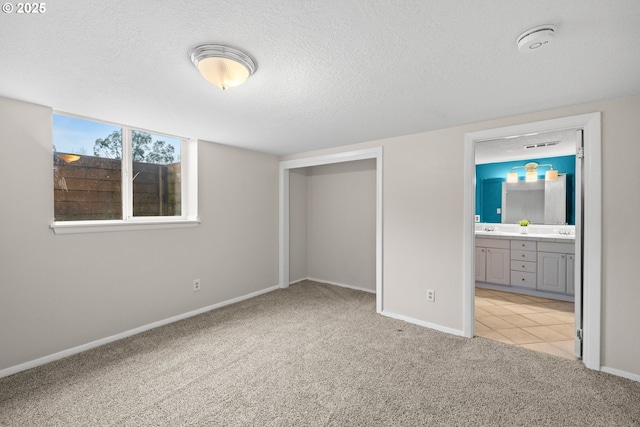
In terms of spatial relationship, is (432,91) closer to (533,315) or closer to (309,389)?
(309,389)

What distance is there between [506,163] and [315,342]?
4811 millimetres

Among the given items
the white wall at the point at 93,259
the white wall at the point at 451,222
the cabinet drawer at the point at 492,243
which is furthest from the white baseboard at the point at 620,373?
the white wall at the point at 93,259

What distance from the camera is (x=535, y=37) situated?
1362 mm

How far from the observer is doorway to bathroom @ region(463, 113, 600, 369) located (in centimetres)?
230

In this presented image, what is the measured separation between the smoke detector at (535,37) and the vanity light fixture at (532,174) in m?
4.22

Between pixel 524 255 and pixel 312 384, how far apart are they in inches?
159

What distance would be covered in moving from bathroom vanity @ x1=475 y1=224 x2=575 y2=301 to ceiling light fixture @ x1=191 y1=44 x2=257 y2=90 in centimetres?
452

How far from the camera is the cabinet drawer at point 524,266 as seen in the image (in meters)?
4.32

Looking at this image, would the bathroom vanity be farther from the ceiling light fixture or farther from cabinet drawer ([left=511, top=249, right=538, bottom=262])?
the ceiling light fixture

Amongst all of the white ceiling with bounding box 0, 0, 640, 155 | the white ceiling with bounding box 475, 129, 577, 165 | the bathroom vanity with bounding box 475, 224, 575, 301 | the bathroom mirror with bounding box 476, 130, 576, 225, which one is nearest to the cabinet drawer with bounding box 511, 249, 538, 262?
the bathroom vanity with bounding box 475, 224, 575, 301

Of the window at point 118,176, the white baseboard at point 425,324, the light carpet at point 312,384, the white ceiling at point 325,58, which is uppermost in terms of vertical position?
the white ceiling at point 325,58

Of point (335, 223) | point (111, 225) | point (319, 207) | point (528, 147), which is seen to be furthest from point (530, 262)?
point (111, 225)

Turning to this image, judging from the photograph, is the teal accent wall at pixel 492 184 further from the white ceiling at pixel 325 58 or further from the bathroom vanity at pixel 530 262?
the white ceiling at pixel 325 58

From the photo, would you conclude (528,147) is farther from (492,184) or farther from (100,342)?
(100,342)
